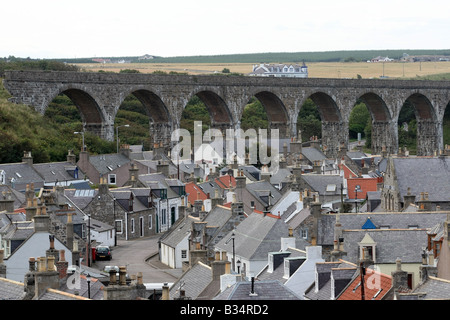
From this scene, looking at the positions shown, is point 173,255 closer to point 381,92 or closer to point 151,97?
point 151,97

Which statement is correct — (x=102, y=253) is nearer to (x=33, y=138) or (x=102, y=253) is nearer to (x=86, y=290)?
(x=86, y=290)

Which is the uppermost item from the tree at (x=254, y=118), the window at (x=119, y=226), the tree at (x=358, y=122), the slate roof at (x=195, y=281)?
the slate roof at (x=195, y=281)

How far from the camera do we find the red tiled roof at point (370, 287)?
59.9ft

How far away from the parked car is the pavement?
0.24m

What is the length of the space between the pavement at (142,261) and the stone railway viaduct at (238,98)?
2882cm

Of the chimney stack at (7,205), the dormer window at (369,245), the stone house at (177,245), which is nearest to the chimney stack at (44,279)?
the dormer window at (369,245)

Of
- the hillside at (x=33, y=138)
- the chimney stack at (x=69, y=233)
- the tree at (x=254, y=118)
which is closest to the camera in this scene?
the chimney stack at (x=69, y=233)

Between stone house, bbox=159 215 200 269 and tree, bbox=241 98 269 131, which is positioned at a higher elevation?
stone house, bbox=159 215 200 269

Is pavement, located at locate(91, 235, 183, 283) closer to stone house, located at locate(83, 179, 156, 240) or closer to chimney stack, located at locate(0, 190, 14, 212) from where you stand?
stone house, located at locate(83, 179, 156, 240)

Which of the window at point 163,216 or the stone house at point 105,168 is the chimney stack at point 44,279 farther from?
the stone house at point 105,168

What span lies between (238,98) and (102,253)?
52.1 metres

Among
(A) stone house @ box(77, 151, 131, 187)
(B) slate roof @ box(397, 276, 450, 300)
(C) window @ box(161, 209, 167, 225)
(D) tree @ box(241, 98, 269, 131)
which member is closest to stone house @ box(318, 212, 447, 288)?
(B) slate roof @ box(397, 276, 450, 300)

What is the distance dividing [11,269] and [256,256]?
7003mm

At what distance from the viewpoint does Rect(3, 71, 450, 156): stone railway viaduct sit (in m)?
71.8
